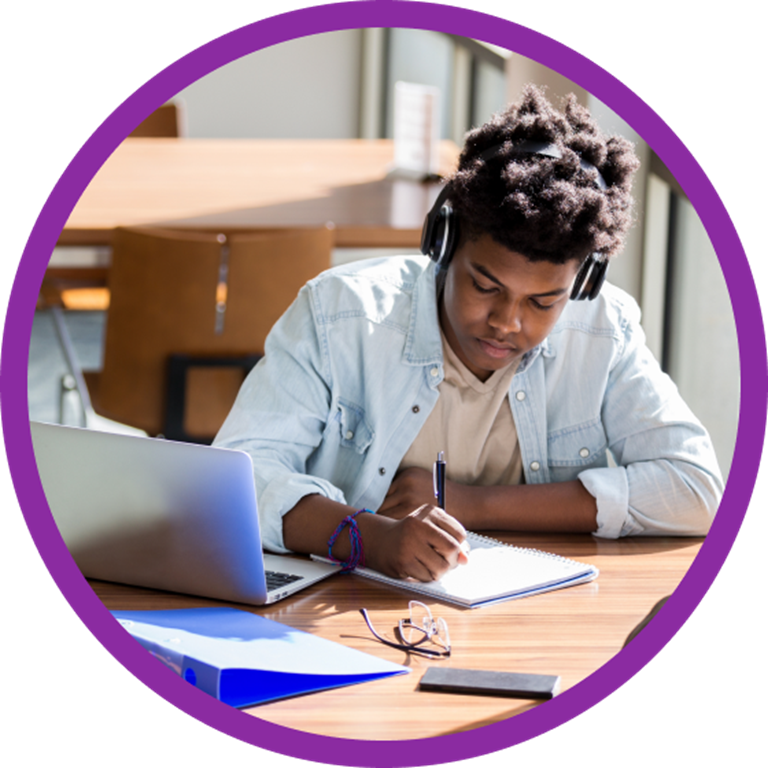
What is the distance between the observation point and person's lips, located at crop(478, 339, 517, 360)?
1.40 m

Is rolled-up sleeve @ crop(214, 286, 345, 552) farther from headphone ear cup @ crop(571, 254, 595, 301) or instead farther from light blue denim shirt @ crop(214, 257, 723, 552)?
headphone ear cup @ crop(571, 254, 595, 301)

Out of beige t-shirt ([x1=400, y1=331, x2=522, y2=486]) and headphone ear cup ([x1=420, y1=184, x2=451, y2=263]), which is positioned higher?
headphone ear cup ([x1=420, y1=184, x2=451, y2=263])

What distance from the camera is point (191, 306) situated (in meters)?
2.39

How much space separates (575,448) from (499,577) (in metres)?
0.40

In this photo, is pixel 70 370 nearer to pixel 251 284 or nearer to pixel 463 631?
pixel 251 284

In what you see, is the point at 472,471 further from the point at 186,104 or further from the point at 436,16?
A: the point at 186,104

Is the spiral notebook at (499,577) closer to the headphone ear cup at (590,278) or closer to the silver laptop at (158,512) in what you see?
the silver laptop at (158,512)

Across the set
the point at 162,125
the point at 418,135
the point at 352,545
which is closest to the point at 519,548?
the point at 352,545

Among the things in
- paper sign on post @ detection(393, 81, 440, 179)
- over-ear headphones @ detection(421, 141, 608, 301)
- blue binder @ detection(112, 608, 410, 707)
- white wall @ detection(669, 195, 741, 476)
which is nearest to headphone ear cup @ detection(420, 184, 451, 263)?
over-ear headphones @ detection(421, 141, 608, 301)

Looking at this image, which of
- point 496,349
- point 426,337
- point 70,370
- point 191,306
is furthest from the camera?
point 70,370

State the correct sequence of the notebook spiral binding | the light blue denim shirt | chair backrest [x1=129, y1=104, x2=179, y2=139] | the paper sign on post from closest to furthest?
the notebook spiral binding → the light blue denim shirt → the paper sign on post → chair backrest [x1=129, y1=104, x2=179, y2=139]

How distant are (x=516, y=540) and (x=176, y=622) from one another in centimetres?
51

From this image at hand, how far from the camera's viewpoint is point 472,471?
1.56 meters

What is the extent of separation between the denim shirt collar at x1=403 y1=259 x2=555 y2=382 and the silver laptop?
1.39 feet
